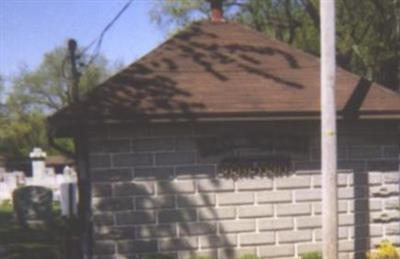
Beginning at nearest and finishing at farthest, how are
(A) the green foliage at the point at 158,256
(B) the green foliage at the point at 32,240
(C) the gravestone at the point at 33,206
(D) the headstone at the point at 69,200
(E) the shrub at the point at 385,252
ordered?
(A) the green foliage at the point at 158,256 < (E) the shrub at the point at 385,252 < (D) the headstone at the point at 69,200 < (B) the green foliage at the point at 32,240 < (C) the gravestone at the point at 33,206

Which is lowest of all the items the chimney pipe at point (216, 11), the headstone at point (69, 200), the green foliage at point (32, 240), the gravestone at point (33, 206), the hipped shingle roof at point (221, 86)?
the green foliage at point (32, 240)

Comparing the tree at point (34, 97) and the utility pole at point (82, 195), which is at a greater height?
the tree at point (34, 97)

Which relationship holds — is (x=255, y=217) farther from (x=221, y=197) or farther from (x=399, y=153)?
(x=399, y=153)

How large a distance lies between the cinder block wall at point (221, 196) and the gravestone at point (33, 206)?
1453 centimetres

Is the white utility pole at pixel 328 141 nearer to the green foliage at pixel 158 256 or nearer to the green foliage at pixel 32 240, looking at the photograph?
the green foliage at pixel 158 256

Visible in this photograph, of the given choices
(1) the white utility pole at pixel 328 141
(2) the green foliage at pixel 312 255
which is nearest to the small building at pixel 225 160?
(2) the green foliage at pixel 312 255

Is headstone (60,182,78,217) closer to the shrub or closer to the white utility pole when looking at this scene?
the shrub

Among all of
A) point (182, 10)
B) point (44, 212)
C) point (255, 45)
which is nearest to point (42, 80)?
point (182, 10)

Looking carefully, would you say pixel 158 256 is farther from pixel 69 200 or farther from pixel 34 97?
pixel 34 97

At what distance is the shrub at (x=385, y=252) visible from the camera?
10109 millimetres

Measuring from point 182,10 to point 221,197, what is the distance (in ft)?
69.6

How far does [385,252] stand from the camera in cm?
1011

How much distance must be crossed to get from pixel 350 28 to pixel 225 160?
16.0 metres

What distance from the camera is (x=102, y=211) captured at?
383 inches
